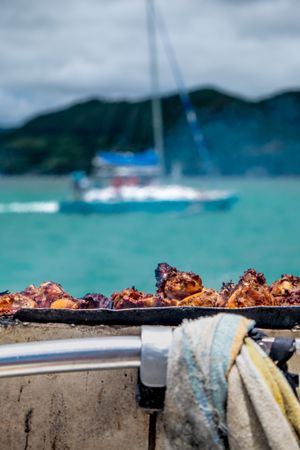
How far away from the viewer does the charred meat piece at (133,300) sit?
301cm

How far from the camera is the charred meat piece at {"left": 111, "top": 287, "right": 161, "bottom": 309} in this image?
301 centimetres

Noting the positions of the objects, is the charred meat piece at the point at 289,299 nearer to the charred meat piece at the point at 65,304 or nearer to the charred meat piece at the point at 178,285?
the charred meat piece at the point at 178,285

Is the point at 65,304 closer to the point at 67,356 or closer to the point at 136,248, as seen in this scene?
the point at 67,356

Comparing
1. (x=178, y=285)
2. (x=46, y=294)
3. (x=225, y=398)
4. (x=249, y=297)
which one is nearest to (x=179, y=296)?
(x=178, y=285)

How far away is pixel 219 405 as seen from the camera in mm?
1847

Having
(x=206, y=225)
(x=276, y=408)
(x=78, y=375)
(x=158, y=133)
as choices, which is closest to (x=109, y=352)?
(x=276, y=408)

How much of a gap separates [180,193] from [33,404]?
61657mm

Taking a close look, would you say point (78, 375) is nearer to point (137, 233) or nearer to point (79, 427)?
point (79, 427)

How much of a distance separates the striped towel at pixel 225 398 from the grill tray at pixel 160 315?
0.71 metres

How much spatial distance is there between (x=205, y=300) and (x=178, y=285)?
0.51 feet

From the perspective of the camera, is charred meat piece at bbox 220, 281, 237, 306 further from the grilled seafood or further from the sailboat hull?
the sailboat hull

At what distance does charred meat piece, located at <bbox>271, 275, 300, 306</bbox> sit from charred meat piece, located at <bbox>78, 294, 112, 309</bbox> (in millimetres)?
687

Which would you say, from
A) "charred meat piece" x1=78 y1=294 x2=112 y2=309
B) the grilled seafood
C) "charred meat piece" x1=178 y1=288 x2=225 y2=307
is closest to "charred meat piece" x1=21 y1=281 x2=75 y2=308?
the grilled seafood

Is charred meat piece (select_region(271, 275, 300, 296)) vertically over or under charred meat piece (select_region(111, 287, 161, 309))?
over
